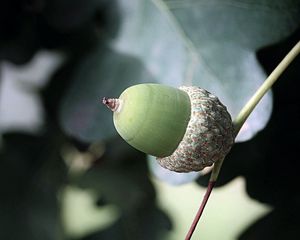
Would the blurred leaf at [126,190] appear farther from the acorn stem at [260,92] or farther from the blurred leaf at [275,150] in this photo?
the acorn stem at [260,92]

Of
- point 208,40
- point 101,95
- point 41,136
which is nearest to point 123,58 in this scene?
point 101,95

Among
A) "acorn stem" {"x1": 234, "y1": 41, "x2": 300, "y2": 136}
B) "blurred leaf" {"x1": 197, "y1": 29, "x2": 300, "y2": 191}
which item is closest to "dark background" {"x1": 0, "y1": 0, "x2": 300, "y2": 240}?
"blurred leaf" {"x1": 197, "y1": 29, "x2": 300, "y2": 191}

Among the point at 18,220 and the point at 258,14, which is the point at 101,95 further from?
the point at 18,220

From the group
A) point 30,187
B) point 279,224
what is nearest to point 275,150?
point 279,224

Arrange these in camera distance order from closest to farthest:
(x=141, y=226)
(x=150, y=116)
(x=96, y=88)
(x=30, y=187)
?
(x=150, y=116) → (x=96, y=88) → (x=141, y=226) → (x=30, y=187)

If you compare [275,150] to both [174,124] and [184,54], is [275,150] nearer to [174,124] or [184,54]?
[184,54]

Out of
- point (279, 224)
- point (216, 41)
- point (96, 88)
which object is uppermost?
point (216, 41)

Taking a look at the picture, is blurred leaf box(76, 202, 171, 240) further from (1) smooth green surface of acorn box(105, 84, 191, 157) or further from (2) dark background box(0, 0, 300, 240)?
(1) smooth green surface of acorn box(105, 84, 191, 157)

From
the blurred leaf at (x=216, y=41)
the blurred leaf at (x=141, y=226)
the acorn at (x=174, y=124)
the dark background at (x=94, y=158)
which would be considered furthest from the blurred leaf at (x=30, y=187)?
the acorn at (x=174, y=124)
